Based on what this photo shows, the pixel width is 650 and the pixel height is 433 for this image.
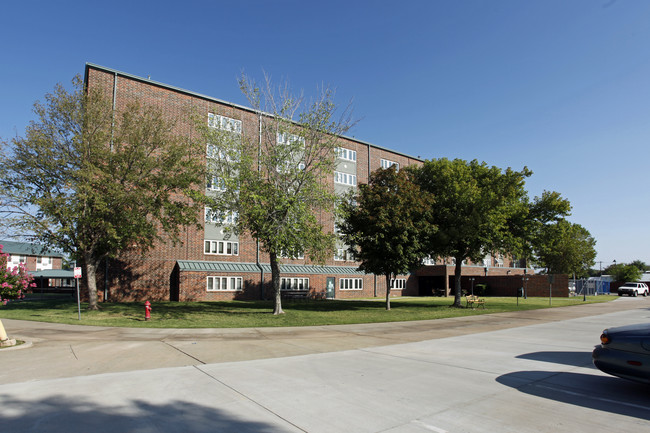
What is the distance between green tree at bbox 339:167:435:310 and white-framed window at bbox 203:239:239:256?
Result: 44.7ft

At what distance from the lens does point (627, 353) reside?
6.41 meters

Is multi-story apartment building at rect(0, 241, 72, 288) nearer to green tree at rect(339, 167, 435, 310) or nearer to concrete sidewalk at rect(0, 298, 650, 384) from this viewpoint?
concrete sidewalk at rect(0, 298, 650, 384)

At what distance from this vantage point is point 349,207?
26609 millimetres

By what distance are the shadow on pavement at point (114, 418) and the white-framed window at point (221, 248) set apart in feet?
95.7

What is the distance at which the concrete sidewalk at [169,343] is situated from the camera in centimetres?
871

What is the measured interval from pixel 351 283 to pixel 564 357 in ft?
114

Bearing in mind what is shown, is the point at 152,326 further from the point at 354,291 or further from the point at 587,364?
the point at 354,291

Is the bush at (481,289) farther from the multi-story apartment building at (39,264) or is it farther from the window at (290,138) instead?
the multi-story apartment building at (39,264)

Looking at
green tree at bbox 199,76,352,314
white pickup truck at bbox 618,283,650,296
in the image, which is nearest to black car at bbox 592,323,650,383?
green tree at bbox 199,76,352,314

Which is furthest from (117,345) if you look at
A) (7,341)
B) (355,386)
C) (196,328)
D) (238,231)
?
(238,231)

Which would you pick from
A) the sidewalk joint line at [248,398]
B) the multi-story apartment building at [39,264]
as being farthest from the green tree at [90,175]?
the multi-story apartment building at [39,264]

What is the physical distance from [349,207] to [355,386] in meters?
19.8

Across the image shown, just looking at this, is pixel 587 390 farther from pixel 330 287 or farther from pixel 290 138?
pixel 330 287

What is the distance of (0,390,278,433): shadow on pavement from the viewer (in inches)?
197
